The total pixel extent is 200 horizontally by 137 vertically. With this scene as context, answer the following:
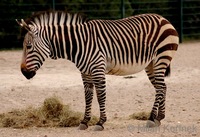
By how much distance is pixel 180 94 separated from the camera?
11.2 metres

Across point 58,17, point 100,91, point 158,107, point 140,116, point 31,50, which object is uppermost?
point 58,17

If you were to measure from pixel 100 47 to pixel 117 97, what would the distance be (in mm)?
2873

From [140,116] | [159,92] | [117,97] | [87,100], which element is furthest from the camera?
[117,97]

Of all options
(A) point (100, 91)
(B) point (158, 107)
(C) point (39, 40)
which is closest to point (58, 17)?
(C) point (39, 40)

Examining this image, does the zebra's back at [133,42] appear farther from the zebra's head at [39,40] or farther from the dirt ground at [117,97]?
the dirt ground at [117,97]

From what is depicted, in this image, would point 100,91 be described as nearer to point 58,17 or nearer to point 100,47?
point 100,47

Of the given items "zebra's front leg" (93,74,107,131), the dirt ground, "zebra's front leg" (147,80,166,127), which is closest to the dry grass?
the dirt ground

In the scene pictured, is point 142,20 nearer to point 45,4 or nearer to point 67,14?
point 67,14

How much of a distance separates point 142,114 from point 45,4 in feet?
35.0

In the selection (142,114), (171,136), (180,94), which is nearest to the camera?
(171,136)

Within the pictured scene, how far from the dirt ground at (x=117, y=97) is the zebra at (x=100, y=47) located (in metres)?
0.34

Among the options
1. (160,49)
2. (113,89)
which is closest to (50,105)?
(160,49)

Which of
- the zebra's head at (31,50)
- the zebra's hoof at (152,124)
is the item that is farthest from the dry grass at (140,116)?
the zebra's head at (31,50)

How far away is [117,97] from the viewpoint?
36.2 feet
